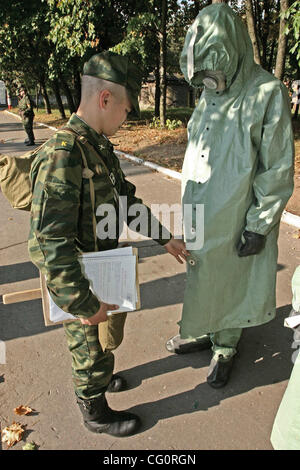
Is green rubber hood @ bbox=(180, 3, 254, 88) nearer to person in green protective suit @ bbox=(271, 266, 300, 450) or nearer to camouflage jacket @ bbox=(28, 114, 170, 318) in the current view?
camouflage jacket @ bbox=(28, 114, 170, 318)

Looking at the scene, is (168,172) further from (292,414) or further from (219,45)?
(292,414)

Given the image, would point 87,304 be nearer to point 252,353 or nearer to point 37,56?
point 252,353

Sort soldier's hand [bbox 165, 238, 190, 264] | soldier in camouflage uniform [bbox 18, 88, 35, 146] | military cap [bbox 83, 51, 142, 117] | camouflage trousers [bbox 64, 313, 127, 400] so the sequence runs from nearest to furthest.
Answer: military cap [bbox 83, 51, 142, 117] < camouflage trousers [bbox 64, 313, 127, 400] < soldier's hand [bbox 165, 238, 190, 264] < soldier in camouflage uniform [bbox 18, 88, 35, 146]

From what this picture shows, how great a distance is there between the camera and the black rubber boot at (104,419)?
2.17 m

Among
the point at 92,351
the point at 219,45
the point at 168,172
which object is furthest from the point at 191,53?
the point at 168,172

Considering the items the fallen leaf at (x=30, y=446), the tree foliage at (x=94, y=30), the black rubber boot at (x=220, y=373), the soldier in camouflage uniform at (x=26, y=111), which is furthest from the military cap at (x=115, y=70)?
the soldier in camouflage uniform at (x=26, y=111)

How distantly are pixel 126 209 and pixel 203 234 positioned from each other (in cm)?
50

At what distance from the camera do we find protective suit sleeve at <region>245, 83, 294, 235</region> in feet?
6.73

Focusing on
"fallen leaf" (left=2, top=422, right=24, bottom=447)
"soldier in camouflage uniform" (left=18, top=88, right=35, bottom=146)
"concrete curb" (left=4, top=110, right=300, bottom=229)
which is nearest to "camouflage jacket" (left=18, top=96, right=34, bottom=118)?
"soldier in camouflage uniform" (left=18, top=88, right=35, bottom=146)

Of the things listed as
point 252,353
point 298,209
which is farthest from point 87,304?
point 298,209

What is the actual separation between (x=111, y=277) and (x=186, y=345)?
1384 mm

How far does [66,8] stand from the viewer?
37.7 ft

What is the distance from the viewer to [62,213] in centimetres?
152

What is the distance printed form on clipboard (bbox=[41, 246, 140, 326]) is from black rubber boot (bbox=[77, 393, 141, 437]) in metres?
0.66
